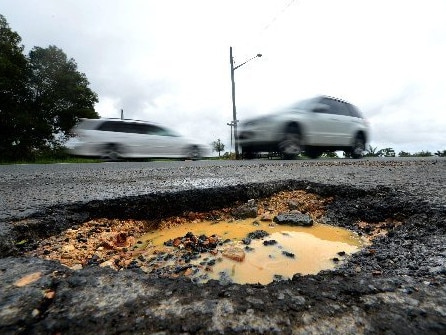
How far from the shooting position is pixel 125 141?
10.7 metres

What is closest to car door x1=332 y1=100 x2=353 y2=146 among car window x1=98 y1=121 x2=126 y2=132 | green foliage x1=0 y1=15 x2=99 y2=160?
car window x1=98 y1=121 x2=126 y2=132

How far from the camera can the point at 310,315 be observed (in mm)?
877

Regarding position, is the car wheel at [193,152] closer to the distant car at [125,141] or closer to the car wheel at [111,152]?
the distant car at [125,141]

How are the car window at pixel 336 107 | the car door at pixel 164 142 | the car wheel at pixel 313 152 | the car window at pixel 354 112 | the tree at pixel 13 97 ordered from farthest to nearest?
the tree at pixel 13 97, the car door at pixel 164 142, the car window at pixel 354 112, the car wheel at pixel 313 152, the car window at pixel 336 107

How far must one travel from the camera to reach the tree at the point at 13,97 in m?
18.9

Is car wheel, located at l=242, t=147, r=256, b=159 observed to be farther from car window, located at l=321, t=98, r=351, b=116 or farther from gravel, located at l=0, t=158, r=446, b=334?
gravel, located at l=0, t=158, r=446, b=334

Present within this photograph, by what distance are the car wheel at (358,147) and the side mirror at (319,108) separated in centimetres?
218

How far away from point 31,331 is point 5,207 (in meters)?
1.79

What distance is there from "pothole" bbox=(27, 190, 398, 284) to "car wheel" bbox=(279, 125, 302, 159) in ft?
18.7

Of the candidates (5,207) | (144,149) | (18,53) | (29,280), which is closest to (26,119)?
(18,53)

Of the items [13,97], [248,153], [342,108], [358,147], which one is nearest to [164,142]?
[248,153]

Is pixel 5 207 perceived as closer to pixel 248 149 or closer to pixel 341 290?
pixel 341 290

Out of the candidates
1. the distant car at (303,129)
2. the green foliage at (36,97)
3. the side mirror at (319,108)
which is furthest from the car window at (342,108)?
the green foliage at (36,97)

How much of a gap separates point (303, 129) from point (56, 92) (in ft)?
65.2
